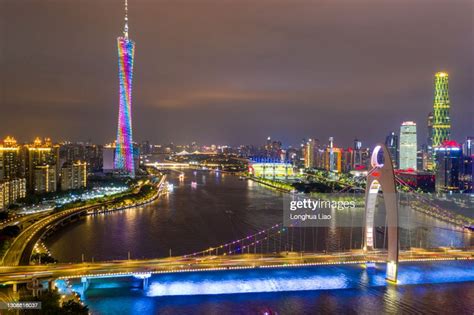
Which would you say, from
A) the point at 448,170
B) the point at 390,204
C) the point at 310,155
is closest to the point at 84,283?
the point at 390,204

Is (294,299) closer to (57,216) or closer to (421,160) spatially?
(57,216)

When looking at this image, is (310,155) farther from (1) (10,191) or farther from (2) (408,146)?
(1) (10,191)

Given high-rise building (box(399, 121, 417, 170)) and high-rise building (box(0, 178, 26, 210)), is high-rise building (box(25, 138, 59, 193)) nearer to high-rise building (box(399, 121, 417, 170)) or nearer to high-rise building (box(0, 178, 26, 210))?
high-rise building (box(0, 178, 26, 210))

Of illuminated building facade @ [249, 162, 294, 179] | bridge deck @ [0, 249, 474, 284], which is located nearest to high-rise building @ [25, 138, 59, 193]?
bridge deck @ [0, 249, 474, 284]

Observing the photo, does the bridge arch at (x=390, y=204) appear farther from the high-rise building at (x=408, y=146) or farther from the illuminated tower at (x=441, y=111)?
the high-rise building at (x=408, y=146)

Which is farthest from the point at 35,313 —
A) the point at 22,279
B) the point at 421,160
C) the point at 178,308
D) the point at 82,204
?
the point at 421,160

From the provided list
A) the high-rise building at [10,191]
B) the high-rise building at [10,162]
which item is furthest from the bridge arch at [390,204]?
the high-rise building at [10,162]
